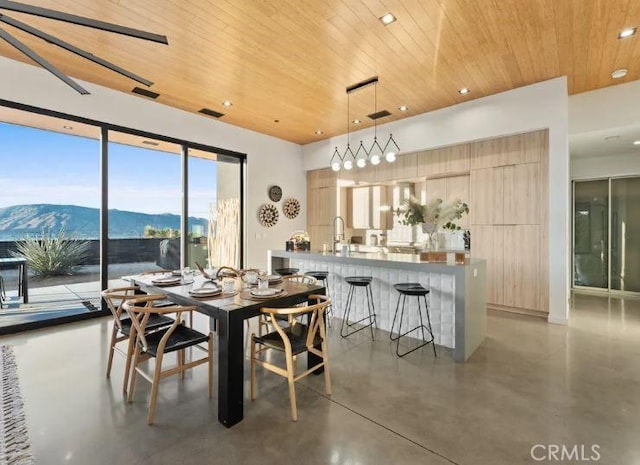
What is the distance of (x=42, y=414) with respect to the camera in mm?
2246

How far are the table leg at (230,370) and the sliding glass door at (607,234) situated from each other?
7.49 m

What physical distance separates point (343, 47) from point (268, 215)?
160 inches

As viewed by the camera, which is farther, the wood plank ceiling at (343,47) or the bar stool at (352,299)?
the bar stool at (352,299)

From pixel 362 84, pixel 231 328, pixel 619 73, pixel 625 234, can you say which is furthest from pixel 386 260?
pixel 625 234

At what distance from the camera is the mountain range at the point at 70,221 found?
14.1 feet

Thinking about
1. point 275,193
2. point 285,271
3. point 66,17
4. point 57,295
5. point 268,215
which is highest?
point 66,17

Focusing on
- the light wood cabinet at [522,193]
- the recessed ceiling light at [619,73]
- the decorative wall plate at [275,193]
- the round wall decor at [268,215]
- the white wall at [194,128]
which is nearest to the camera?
the white wall at [194,128]

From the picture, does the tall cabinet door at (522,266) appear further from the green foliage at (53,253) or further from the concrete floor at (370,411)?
the green foliage at (53,253)

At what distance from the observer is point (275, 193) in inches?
280

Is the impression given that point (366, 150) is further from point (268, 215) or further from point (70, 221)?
point (70, 221)

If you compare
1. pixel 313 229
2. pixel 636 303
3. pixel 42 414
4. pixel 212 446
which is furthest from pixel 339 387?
pixel 636 303

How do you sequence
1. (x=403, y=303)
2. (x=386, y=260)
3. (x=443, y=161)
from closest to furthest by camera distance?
(x=386, y=260) < (x=403, y=303) < (x=443, y=161)

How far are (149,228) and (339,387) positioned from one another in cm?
427

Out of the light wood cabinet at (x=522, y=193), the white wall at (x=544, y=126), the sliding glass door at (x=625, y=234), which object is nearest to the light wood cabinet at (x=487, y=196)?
the light wood cabinet at (x=522, y=193)
